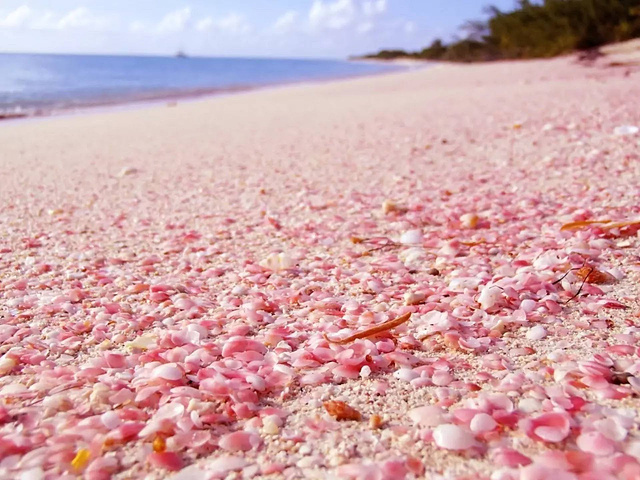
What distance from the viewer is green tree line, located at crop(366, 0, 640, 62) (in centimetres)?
2452

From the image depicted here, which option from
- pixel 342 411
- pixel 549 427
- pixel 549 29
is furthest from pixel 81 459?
pixel 549 29

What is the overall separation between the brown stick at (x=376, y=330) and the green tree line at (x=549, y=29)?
20517 millimetres

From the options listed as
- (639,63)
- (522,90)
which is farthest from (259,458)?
(639,63)

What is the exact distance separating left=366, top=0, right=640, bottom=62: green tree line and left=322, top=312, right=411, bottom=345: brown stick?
2052cm

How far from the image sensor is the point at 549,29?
93.2 ft

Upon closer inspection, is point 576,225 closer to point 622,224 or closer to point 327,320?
point 622,224

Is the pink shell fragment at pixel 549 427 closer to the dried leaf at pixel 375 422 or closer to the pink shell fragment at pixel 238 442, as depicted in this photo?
the dried leaf at pixel 375 422

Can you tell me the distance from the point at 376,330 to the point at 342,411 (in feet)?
1.63

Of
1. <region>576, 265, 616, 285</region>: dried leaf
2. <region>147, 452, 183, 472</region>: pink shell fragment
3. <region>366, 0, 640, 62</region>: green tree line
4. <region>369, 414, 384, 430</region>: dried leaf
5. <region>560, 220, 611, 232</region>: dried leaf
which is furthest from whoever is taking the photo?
<region>366, 0, 640, 62</region>: green tree line

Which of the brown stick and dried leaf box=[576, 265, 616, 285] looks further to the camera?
dried leaf box=[576, 265, 616, 285]

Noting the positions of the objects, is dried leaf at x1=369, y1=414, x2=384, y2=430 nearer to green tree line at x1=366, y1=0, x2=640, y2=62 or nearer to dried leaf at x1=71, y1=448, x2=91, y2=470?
dried leaf at x1=71, y1=448, x2=91, y2=470

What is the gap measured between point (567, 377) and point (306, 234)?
1913mm

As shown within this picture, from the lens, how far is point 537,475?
1.26 metres

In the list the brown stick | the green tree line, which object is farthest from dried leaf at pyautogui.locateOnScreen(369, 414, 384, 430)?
the green tree line
